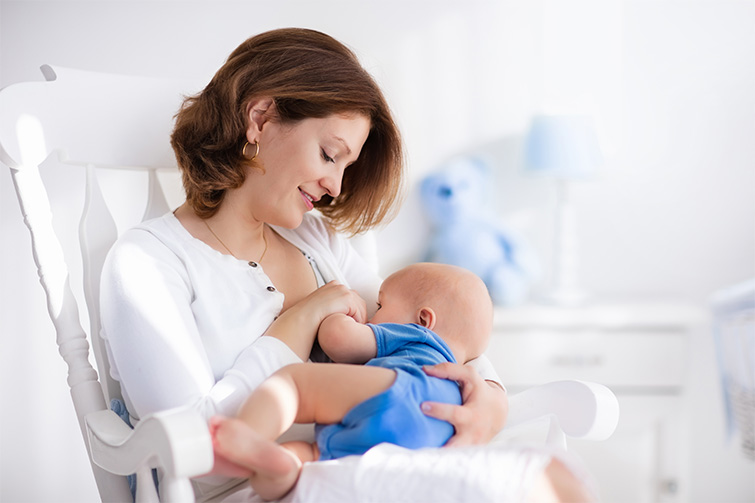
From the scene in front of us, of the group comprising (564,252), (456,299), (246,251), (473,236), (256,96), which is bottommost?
(564,252)

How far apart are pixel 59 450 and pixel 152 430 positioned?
1.49 m

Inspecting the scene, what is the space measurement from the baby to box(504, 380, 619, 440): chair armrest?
128 millimetres

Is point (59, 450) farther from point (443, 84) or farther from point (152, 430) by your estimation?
point (443, 84)

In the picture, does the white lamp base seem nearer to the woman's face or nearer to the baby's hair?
the baby's hair

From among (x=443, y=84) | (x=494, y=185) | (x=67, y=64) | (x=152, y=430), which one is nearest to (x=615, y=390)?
(x=494, y=185)

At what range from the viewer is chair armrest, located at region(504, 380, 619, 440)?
1.02 m

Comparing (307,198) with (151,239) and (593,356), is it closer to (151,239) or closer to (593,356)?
(151,239)

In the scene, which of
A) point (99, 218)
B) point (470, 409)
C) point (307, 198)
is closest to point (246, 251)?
point (307, 198)

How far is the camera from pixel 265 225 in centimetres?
129

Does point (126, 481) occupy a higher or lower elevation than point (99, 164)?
lower

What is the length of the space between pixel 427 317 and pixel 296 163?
0.33 metres

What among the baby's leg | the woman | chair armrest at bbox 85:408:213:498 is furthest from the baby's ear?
chair armrest at bbox 85:408:213:498

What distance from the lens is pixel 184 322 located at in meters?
0.97

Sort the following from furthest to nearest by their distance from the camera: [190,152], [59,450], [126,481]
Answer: [59,450] < [190,152] < [126,481]
